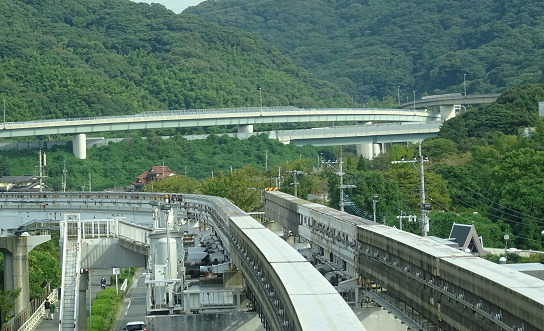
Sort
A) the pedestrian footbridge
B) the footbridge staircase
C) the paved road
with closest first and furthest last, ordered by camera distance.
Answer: the pedestrian footbridge
the footbridge staircase
the paved road

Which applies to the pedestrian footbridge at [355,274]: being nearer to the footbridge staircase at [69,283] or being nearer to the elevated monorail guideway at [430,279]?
the elevated monorail guideway at [430,279]

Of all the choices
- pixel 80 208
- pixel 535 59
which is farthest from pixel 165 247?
pixel 535 59

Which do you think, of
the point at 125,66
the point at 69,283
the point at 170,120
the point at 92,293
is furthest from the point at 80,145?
the point at 69,283

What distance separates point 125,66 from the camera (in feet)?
552

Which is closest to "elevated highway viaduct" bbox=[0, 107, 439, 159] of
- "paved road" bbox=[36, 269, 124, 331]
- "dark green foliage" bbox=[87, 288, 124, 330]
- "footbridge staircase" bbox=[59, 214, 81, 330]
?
"paved road" bbox=[36, 269, 124, 331]

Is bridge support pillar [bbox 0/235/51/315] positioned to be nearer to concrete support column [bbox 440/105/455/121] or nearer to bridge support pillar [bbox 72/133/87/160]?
bridge support pillar [bbox 72/133/87/160]

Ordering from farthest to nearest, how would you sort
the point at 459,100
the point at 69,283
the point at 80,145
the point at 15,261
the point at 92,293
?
the point at 459,100 → the point at 80,145 → the point at 92,293 → the point at 15,261 → the point at 69,283

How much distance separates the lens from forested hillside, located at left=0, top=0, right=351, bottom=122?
136 metres

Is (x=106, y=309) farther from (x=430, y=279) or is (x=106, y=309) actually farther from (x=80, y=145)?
(x=80, y=145)

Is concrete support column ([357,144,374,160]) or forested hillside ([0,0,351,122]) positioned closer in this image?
concrete support column ([357,144,374,160])

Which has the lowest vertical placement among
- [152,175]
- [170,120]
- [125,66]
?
[152,175]

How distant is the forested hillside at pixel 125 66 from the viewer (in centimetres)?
13650

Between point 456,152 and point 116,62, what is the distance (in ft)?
297

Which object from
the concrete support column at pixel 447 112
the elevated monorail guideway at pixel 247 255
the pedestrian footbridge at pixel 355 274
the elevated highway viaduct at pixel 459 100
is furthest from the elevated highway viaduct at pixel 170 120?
the pedestrian footbridge at pixel 355 274
